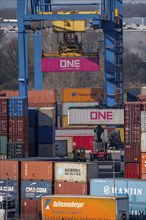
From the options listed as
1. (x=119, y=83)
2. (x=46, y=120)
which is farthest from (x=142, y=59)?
→ (x=46, y=120)

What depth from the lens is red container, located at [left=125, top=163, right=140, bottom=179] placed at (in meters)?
37.4

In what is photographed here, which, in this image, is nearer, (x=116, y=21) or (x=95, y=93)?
(x=116, y=21)

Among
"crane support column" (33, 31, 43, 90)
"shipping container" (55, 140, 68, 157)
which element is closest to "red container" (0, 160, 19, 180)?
"shipping container" (55, 140, 68, 157)

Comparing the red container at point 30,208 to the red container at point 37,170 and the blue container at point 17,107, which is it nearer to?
the red container at point 37,170

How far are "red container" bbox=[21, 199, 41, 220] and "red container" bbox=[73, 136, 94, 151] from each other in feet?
51.1

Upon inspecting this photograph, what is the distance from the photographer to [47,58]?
51406 millimetres

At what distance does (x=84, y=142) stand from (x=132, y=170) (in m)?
12.7

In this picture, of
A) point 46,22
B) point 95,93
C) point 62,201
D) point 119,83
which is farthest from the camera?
point 95,93

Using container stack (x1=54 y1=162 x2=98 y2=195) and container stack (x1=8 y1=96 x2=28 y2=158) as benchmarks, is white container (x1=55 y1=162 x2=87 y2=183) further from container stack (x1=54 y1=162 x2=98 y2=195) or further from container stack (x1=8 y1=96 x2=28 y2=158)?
container stack (x1=8 y1=96 x2=28 y2=158)

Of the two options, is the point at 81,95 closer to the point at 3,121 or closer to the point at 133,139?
the point at 3,121

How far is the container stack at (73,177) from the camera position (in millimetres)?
33562

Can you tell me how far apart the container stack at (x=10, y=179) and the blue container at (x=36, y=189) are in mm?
269

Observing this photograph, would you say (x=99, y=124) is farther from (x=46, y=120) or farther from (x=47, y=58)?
(x=46, y=120)

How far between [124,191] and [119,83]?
71.5ft
